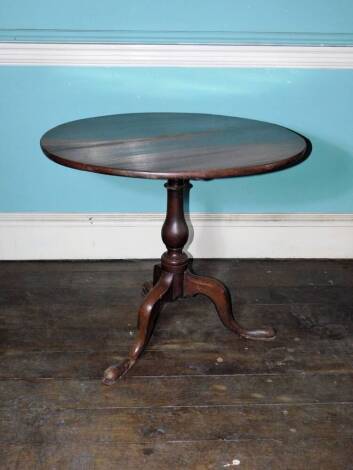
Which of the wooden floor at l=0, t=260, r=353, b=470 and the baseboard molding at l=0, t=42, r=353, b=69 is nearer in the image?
the wooden floor at l=0, t=260, r=353, b=470

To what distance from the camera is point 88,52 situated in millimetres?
1922

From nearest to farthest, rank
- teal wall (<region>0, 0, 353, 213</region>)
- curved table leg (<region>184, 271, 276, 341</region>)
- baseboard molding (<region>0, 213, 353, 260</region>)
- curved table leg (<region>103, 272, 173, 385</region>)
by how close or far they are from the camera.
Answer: curved table leg (<region>103, 272, 173, 385</region>), curved table leg (<region>184, 271, 276, 341</region>), teal wall (<region>0, 0, 353, 213</region>), baseboard molding (<region>0, 213, 353, 260</region>)

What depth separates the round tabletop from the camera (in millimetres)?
1178

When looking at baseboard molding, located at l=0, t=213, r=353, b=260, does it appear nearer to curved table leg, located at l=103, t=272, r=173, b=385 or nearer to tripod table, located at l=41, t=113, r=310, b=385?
tripod table, located at l=41, t=113, r=310, b=385

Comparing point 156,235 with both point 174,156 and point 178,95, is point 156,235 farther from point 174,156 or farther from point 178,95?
point 174,156

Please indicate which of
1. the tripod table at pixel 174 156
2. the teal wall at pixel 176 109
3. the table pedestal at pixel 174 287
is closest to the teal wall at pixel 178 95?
the teal wall at pixel 176 109

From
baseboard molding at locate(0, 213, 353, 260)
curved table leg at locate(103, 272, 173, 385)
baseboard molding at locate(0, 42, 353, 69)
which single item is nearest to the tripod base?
curved table leg at locate(103, 272, 173, 385)

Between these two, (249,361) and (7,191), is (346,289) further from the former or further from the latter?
(7,191)

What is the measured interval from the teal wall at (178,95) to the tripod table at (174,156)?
1.00ft

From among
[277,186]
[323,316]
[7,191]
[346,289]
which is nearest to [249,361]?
[323,316]

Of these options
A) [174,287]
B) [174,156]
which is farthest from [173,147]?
[174,287]

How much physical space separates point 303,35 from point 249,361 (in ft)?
4.15

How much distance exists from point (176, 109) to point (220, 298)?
81cm

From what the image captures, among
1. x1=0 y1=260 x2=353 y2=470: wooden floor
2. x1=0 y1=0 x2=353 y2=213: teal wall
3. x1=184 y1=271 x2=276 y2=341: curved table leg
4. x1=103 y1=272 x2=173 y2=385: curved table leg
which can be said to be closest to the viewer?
x1=0 y1=260 x2=353 y2=470: wooden floor
